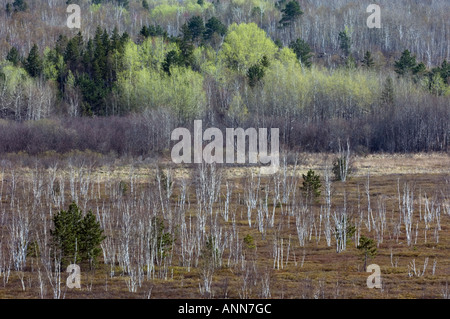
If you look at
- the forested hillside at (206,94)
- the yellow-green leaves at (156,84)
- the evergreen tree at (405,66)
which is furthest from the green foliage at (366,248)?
the evergreen tree at (405,66)

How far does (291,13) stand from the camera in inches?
3406

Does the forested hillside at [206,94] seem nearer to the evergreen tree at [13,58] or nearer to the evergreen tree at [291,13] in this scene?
the evergreen tree at [13,58]

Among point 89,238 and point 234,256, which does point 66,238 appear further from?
point 234,256

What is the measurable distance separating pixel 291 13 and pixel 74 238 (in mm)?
71952

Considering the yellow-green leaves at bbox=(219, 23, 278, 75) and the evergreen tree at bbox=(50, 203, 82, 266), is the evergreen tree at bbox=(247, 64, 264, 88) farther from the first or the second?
the evergreen tree at bbox=(50, 203, 82, 266)

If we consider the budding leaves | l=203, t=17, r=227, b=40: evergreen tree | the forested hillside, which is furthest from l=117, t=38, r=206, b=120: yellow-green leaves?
the budding leaves

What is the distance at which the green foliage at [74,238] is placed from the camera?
64.9 ft

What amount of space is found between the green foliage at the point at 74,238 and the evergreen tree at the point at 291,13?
233 ft

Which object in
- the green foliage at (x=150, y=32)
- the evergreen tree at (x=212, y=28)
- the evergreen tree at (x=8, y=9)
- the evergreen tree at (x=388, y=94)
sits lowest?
the evergreen tree at (x=388, y=94)

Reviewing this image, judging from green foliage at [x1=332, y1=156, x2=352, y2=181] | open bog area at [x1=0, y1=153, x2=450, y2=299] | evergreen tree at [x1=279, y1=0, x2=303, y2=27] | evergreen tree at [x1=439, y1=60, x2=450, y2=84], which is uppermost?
evergreen tree at [x1=279, y1=0, x2=303, y2=27]

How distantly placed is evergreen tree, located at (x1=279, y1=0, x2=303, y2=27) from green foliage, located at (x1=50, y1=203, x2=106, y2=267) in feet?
233

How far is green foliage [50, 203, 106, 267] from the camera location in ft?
64.9

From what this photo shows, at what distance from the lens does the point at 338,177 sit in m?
39.5
